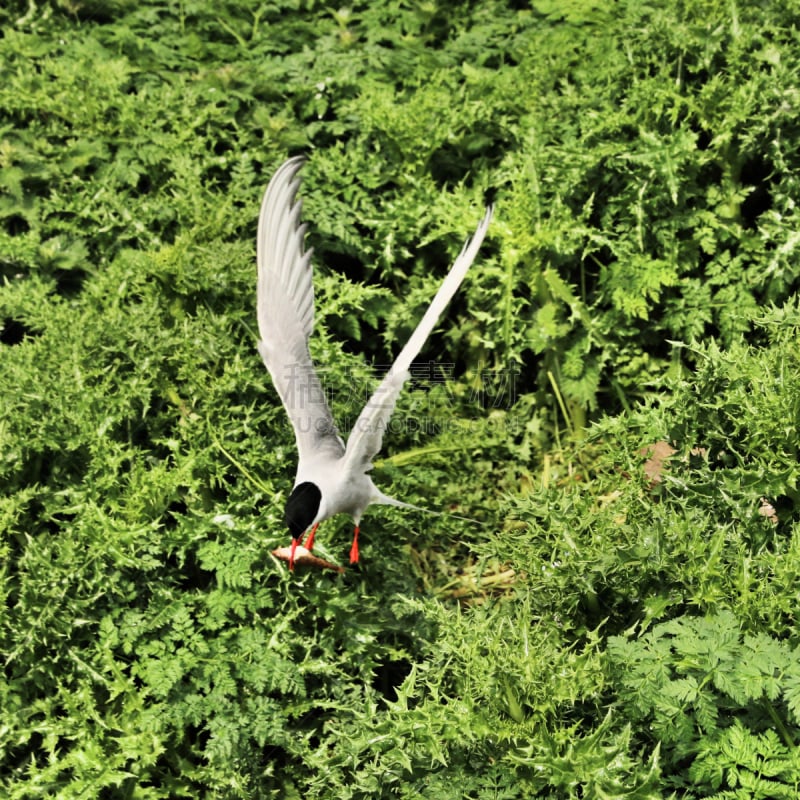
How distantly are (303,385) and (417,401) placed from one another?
1.02 meters

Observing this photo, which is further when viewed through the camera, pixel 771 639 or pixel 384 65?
pixel 384 65

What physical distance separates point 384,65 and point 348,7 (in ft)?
2.25

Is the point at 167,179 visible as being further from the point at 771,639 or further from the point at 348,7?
the point at 771,639

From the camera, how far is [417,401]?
4770 mm

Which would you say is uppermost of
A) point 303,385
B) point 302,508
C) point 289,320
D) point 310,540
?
point 289,320

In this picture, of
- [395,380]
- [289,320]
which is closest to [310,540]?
[395,380]

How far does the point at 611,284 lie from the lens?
4633 mm

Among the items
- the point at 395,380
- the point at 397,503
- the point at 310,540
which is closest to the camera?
the point at 395,380

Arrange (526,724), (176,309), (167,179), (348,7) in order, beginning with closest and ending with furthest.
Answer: (526,724), (176,309), (167,179), (348,7)

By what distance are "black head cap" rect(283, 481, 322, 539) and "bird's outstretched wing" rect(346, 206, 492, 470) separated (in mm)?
161

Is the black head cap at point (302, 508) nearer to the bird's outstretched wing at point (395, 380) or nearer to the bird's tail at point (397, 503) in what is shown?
the bird's outstretched wing at point (395, 380)

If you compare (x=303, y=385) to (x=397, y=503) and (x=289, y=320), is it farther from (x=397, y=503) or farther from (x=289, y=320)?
(x=397, y=503)

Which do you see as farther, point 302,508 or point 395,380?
point 302,508

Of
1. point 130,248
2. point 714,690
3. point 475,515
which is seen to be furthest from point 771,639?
point 130,248
